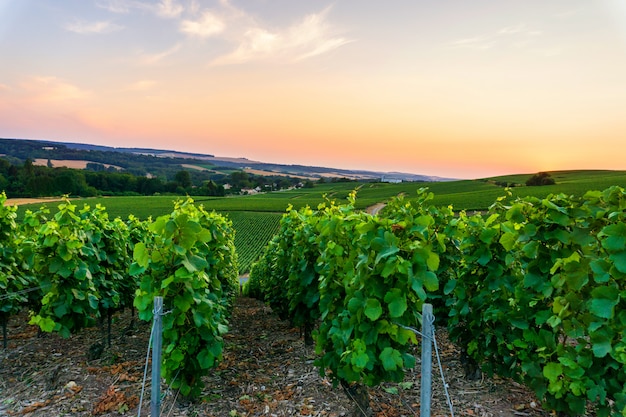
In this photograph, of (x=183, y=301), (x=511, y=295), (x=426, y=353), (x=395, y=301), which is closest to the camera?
(x=426, y=353)

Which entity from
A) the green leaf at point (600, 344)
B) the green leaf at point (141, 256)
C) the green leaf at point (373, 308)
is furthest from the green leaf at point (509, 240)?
the green leaf at point (141, 256)

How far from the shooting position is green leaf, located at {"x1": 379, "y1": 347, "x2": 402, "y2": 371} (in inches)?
132

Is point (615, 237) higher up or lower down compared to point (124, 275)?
higher up

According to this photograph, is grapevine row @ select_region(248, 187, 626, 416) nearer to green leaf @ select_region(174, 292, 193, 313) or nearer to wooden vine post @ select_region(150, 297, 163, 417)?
green leaf @ select_region(174, 292, 193, 313)

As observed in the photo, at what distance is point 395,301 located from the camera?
3307 millimetres

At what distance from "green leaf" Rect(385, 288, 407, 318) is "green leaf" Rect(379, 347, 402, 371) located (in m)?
0.40

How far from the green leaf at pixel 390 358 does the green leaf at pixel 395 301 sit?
1.32 feet

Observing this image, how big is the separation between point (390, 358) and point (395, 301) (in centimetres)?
55

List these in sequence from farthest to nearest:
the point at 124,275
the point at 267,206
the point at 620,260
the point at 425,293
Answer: the point at 267,206 → the point at 124,275 → the point at 425,293 → the point at 620,260

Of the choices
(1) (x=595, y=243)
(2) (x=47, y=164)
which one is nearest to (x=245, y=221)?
(1) (x=595, y=243)

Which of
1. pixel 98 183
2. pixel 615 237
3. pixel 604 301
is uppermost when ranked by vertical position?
pixel 615 237

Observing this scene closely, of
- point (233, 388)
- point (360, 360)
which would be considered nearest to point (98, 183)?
point (233, 388)

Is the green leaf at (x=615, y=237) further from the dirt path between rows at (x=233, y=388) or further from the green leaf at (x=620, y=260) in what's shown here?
the dirt path between rows at (x=233, y=388)

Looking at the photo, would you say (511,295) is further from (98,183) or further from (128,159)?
(128,159)
